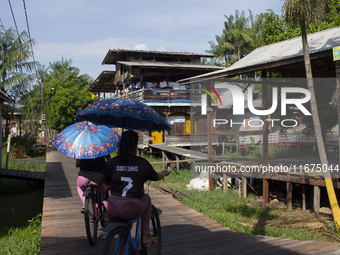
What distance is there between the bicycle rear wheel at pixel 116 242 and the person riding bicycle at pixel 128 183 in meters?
0.18

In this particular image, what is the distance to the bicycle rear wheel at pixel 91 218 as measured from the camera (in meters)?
4.94

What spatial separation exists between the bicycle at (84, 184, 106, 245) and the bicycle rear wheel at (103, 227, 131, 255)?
5.28 feet

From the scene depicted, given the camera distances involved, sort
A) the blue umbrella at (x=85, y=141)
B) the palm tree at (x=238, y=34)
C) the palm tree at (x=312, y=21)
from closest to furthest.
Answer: the blue umbrella at (x=85, y=141), the palm tree at (x=312, y=21), the palm tree at (x=238, y=34)

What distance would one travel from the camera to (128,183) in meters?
3.64

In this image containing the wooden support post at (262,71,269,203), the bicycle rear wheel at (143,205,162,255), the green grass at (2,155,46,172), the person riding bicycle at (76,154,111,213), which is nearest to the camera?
the bicycle rear wheel at (143,205,162,255)

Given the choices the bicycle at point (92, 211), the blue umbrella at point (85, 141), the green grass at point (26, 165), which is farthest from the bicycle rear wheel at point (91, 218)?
the green grass at point (26, 165)

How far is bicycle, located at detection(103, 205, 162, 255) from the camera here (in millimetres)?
3325

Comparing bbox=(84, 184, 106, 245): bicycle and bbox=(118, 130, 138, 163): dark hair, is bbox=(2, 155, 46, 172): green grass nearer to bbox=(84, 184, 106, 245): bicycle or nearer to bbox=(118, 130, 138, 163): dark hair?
bbox=(84, 184, 106, 245): bicycle

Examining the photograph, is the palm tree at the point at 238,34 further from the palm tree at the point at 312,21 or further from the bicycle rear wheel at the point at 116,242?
the bicycle rear wheel at the point at 116,242

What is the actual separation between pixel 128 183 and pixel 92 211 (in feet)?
6.20

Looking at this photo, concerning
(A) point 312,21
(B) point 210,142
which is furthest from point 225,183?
(A) point 312,21

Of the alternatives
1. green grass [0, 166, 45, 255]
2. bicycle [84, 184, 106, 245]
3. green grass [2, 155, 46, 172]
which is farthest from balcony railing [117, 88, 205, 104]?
bicycle [84, 184, 106, 245]

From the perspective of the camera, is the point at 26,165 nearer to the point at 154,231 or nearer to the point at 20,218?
the point at 20,218

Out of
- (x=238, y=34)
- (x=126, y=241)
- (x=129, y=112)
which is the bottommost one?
(x=126, y=241)
